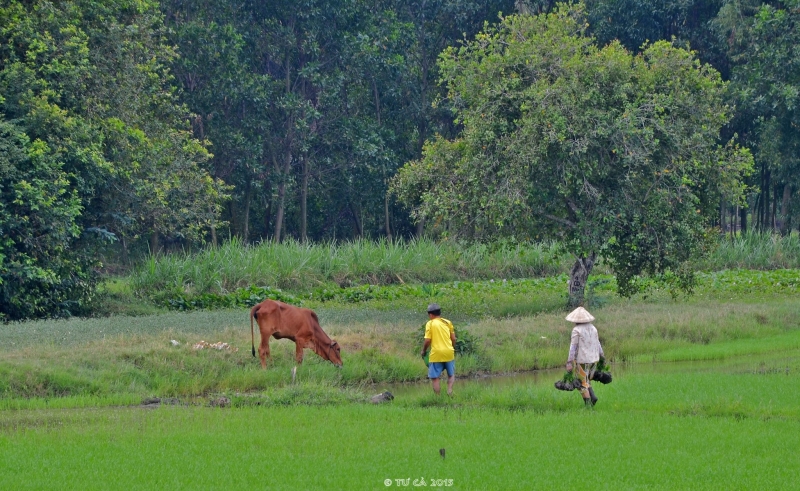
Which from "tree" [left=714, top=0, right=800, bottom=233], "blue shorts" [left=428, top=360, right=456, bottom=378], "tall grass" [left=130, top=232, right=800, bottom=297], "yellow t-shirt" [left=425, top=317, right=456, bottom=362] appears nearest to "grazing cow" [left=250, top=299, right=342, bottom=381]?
"blue shorts" [left=428, top=360, right=456, bottom=378]

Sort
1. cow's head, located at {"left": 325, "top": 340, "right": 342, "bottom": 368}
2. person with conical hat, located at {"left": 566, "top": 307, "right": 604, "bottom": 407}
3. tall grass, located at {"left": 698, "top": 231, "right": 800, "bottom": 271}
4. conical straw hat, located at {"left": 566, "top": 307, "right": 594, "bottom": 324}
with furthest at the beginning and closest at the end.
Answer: tall grass, located at {"left": 698, "top": 231, "right": 800, "bottom": 271} → cow's head, located at {"left": 325, "top": 340, "right": 342, "bottom": 368} → person with conical hat, located at {"left": 566, "top": 307, "right": 604, "bottom": 407} → conical straw hat, located at {"left": 566, "top": 307, "right": 594, "bottom": 324}

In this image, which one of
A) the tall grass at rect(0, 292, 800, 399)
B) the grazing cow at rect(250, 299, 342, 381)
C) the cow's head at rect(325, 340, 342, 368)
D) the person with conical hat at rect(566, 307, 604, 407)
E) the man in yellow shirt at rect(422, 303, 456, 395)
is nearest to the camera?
the person with conical hat at rect(566, 307, 604, 407)

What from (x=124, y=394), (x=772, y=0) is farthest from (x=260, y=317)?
(x=772, y=0)

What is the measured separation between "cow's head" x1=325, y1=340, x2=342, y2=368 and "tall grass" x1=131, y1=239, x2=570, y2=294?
799 centimetres

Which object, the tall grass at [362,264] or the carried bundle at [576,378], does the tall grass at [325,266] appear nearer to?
the tall grass at [362,264]

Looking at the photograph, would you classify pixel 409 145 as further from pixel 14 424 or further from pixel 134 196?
pixel 14 424

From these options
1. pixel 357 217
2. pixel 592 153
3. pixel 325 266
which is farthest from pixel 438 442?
pixel 357 217

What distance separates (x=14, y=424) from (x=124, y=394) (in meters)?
2.58

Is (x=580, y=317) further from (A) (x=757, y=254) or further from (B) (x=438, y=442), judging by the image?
(A) (x=757, y=254)

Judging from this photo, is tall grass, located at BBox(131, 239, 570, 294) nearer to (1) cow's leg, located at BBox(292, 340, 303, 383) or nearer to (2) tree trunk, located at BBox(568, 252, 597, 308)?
(2) tree trunk, located at BBox(568, 252, 597, 308)

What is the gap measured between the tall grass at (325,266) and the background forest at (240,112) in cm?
124

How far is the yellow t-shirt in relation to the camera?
47.1 feet

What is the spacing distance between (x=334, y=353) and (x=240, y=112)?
25.0 metres

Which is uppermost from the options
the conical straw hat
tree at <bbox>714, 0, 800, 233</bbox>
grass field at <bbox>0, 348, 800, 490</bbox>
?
tree at <bbox>714, 0, 800, 233</bbox>
